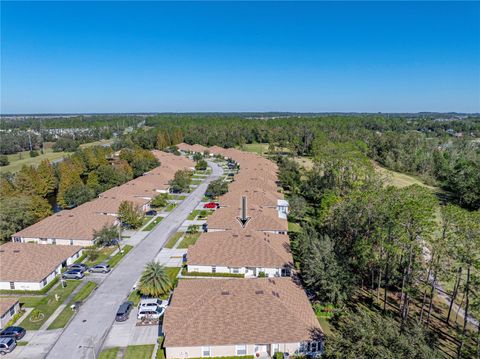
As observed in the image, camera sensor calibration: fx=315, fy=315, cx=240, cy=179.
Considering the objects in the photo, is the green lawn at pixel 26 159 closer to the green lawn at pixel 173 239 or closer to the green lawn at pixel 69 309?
the green lawn at pixel 173 239

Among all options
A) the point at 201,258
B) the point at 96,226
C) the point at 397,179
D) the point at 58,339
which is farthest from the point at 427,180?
the point at 58,339

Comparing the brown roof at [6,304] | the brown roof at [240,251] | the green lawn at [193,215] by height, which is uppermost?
the brown roof at [240,251]

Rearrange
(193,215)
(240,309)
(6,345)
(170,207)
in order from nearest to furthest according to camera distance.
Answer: (6,345) < (240,309) < (193,215) < (170,207)

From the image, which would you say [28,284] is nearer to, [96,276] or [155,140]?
[96,276]

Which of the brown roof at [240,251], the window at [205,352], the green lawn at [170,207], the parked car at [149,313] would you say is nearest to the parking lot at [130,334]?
the parked car at [149,313]

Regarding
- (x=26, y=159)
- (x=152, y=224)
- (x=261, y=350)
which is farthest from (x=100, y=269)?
(x=26, y=159)

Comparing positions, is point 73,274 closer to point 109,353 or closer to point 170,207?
point 109,353

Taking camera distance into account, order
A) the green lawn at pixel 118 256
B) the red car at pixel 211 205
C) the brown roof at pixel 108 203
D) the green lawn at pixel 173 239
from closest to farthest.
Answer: the green lawn at pixel 118 256
the green lawn at pixel 173 239
the brown roof at pixel 108 203
the red car at pixel 211 205

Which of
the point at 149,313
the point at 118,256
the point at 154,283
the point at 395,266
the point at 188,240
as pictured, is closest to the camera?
the point at 149,313
